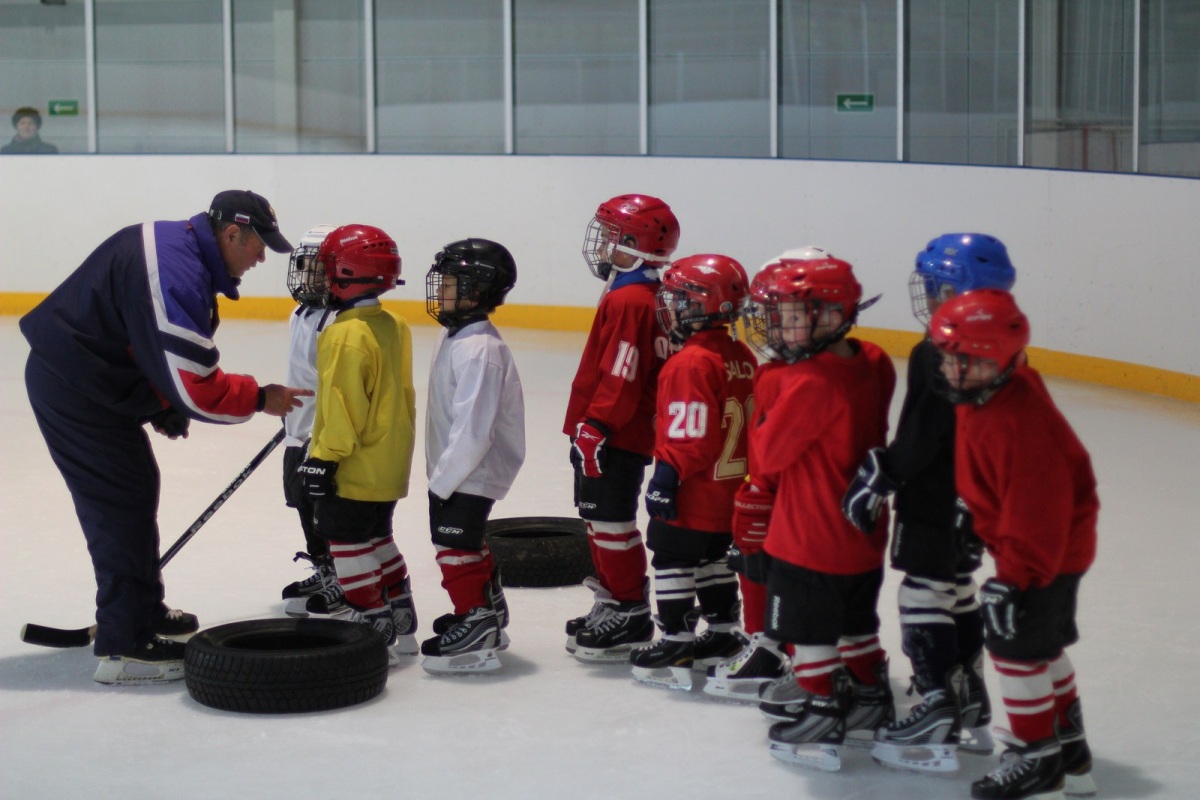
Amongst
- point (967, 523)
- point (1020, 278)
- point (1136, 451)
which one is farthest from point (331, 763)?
point (1020, 278)

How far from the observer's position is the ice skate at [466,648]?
3531 mm

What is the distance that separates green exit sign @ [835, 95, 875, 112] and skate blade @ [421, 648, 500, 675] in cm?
639

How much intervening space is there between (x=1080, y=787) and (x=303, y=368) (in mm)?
2144

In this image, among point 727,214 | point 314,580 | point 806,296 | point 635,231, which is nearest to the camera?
point 806,296

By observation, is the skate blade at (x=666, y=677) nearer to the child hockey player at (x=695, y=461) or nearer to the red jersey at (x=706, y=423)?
the child hockey player at (x=695, y=461)

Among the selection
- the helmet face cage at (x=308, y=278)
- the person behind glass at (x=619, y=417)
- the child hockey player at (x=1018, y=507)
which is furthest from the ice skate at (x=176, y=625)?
the child hockey player at (x=1018, y=507)

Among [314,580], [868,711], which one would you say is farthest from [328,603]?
[868,711]

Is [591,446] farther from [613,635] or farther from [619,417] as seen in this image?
[613,635]

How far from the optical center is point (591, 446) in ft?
11.6

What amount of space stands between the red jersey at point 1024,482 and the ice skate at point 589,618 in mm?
1228

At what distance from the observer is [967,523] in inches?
109

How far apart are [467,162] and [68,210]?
271cm

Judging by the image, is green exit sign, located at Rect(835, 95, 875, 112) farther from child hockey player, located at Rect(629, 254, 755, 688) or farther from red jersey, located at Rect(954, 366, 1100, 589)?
red jersey, located at Rect(954, 366, 1100, 589)

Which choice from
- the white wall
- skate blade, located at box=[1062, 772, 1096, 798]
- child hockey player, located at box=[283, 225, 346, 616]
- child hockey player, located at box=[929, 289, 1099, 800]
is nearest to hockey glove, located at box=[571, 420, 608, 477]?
child hockey player, located at box=[283, 225, 346, 616]
